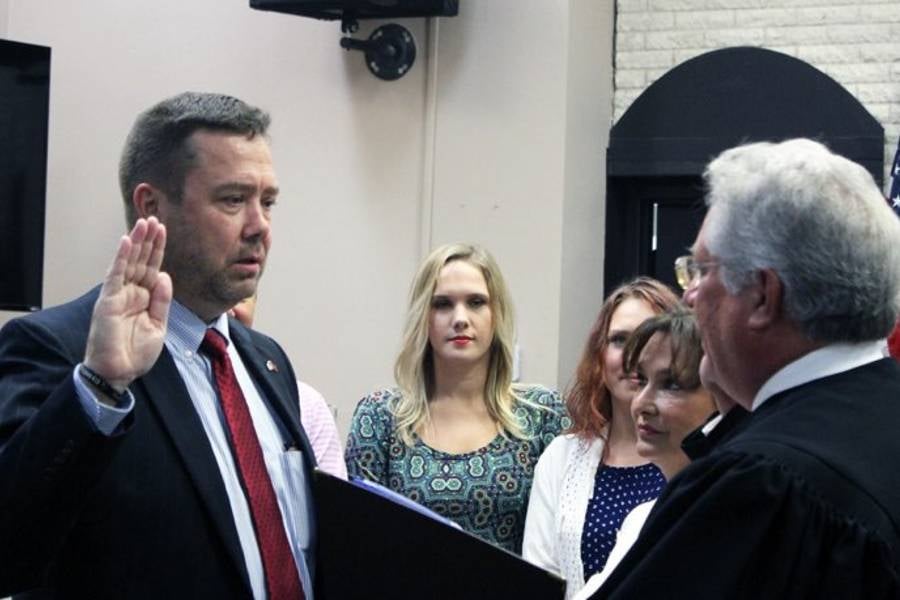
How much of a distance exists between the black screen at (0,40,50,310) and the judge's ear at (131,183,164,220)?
117 inches

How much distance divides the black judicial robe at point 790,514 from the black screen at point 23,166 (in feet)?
12.6

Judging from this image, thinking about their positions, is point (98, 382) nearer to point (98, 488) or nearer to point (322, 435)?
point (98, 488)

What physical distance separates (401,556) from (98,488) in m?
0.44

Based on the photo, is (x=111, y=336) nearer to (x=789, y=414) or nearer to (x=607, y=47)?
(x=789, y=414)

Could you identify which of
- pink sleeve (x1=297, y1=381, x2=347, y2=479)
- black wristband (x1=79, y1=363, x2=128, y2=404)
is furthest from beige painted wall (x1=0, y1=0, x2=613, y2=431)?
black wristband (x1=79, y1=363, x2=128, y2=404)

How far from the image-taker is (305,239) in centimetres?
579

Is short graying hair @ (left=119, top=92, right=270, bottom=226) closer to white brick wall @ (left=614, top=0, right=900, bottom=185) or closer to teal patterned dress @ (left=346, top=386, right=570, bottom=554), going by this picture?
teal patterned dress @ (left=346, top=386, right=570, bottom=554)

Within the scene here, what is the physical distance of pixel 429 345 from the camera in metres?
4.09

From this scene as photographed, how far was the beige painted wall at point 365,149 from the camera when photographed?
546 cm

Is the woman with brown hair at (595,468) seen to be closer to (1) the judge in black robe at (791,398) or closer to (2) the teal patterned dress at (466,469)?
(2) the teal patterned dress at (466,469)

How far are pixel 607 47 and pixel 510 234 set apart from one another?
0.84 m

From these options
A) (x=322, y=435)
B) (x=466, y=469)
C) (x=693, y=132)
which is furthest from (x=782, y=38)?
(x=322, y=435)

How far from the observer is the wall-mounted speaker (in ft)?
17.6

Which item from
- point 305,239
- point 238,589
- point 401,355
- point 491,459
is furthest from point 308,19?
point 238,589
